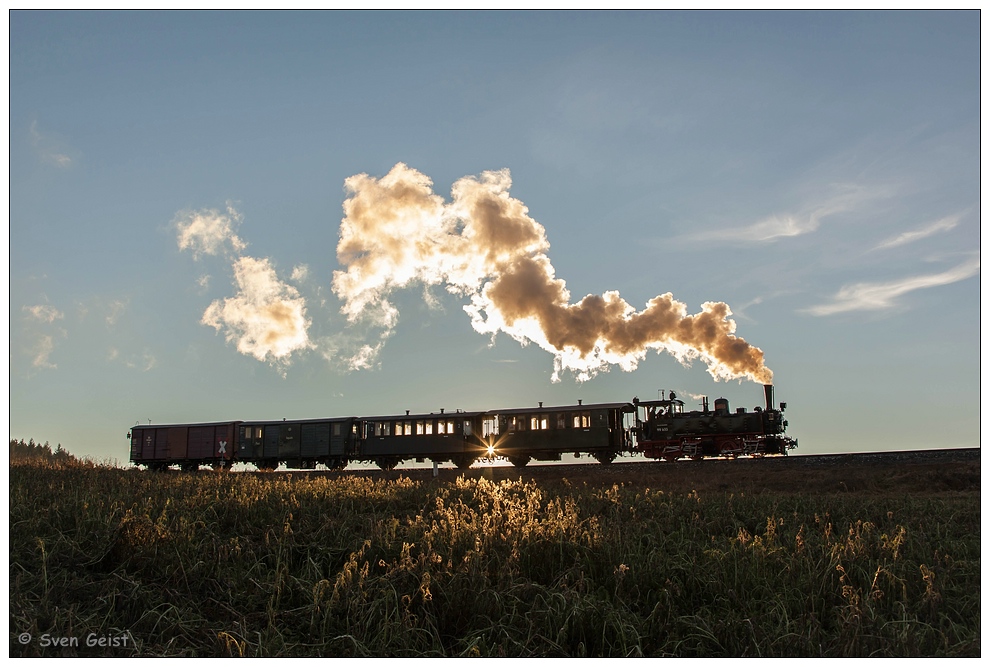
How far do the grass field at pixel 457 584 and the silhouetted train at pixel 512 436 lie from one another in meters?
19.9

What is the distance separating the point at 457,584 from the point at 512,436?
84.2 ft

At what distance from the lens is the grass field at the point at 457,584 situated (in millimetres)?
6332

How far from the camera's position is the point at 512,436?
108ft

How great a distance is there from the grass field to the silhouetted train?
19.9 m

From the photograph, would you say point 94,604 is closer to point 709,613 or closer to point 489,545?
point 489,545

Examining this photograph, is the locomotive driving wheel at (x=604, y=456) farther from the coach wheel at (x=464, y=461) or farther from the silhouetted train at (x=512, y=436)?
the coach wheel at (x=464, y=461)

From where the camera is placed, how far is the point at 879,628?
6543 mm

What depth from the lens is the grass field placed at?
20.8ft

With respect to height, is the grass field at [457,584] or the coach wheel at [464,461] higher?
the grass field at [457,584]

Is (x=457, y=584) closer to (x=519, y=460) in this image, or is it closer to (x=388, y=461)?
(x=519, y=460)

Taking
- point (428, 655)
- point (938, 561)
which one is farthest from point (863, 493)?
point (428, 655)

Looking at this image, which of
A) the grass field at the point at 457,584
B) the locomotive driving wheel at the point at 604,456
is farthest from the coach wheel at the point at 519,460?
the grass field at the point at 457,584

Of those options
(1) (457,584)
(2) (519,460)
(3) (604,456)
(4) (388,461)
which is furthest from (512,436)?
(1) (457,584)
